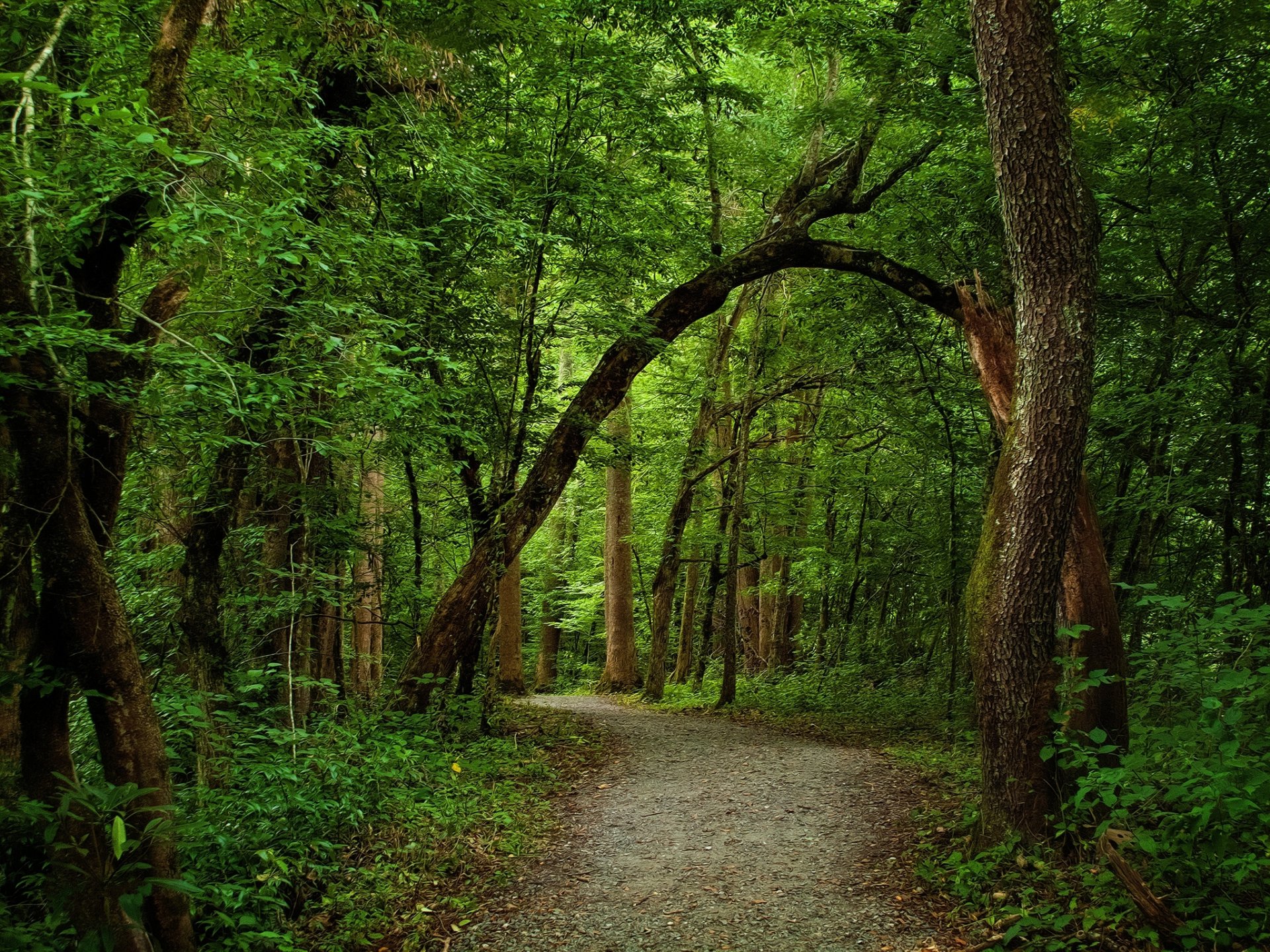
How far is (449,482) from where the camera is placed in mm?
10031

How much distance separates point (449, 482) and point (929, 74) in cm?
714

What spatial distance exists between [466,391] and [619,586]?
9460mm

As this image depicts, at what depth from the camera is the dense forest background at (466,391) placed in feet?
11.7

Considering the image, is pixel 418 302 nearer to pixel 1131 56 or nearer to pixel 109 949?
pixel 109 949

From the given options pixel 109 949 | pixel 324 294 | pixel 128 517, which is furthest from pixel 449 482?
pixel 109 949

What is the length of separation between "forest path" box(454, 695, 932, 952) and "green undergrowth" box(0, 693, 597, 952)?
43 cm

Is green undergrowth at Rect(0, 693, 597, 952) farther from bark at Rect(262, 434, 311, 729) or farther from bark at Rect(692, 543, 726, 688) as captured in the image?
bark at Rect(692, 543, 726, 688)

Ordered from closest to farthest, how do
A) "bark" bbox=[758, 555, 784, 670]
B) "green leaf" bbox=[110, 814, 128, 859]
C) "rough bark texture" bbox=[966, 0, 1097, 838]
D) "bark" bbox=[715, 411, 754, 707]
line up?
1. "green leaf" bbox=[110, 814, 128, 859]
2. "rough bark texture" bbox=[966, 0, 1097, 838]
3. "bark" bbox=[715, 411, 754, 707]
4. "bark" bbox=[758, 555, 784, 670]

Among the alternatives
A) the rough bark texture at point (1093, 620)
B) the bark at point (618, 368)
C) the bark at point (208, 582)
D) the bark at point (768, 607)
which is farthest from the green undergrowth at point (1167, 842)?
the bark at point (768, 607)

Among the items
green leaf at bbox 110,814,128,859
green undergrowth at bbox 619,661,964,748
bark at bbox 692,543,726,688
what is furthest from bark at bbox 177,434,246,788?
bark at bbox 692,543,726,688

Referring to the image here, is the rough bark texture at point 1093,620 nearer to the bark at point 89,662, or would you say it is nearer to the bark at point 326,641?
the bark at point 89,662

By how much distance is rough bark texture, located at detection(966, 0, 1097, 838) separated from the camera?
15.0 feet

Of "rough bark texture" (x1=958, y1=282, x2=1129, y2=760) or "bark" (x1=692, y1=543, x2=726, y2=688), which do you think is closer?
"rough bark texture" (x1=958, y1=282, x2=1129, y2=760)

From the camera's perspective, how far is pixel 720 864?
18.0ft
